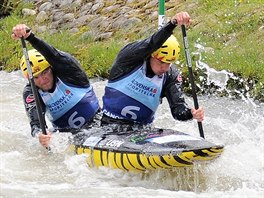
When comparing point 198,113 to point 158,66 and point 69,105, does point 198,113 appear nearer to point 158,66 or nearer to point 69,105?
point 158,66

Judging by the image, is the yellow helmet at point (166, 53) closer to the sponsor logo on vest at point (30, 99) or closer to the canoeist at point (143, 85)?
the canoeist at point (143, 85)

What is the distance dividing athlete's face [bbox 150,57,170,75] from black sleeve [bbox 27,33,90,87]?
0.99 m

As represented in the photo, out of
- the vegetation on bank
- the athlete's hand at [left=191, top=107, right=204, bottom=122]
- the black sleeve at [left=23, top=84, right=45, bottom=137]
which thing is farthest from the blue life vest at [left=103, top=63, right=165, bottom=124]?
the vegetation on bank

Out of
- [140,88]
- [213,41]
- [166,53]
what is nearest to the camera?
[166,53]

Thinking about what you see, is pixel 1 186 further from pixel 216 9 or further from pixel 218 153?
pixel 216 9

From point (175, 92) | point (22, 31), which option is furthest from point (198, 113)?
point (22, 31)

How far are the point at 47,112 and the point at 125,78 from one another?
43.8 inches

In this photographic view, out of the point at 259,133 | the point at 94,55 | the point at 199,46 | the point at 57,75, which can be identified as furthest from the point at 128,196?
the point at 94,55

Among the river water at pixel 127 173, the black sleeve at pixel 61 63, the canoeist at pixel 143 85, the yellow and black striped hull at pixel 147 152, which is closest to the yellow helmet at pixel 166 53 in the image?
the canoeist at pixel 143 85

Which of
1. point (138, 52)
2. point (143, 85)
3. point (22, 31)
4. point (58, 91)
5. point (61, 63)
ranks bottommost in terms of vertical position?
point (58, 91)

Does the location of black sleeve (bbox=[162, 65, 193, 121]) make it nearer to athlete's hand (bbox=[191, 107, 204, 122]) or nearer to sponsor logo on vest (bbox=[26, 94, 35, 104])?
athlete's hand (bbox=[191, 107, 204, 122])

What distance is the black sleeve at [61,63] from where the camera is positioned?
7219mm

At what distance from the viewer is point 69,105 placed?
7.75 meters

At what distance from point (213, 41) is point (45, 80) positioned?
493 cm
